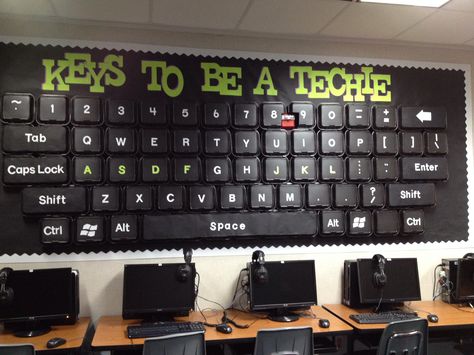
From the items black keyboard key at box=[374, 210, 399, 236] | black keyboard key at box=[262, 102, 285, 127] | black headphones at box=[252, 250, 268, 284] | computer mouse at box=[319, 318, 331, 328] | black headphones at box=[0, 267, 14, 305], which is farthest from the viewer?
black keyboard key at box=[374, 210, 399, 236]

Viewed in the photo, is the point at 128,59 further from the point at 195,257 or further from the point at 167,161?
the point at 195,257

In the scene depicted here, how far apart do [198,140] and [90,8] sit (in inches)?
46.8

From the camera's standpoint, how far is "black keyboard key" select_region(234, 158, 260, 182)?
135 inches

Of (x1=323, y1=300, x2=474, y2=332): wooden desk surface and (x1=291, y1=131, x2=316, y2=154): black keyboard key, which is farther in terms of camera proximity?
(x1=291, y1=131, x2=316, y2=154): black keyboard key

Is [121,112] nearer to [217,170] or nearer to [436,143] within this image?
[217,170]

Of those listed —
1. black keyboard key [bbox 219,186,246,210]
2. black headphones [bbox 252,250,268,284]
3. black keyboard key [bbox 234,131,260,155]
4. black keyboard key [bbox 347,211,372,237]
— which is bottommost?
black headphones [bbox 252,250,268,284]

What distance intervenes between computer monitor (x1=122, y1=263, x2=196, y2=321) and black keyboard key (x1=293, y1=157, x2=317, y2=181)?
109 centimetres

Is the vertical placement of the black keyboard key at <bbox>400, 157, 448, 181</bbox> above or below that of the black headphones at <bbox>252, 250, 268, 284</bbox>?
above

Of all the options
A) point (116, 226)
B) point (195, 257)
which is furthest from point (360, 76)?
point (116, 226)

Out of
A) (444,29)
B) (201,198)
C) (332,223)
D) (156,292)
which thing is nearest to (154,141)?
(201,198)

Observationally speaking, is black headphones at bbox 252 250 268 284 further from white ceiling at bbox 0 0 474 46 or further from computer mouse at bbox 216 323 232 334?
white ceiling at bbox 0 0 474 46

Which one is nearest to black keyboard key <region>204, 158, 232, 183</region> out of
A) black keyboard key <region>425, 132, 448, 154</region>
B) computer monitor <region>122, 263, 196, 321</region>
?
computer monitor <region>122, 263, 196, 321</region>

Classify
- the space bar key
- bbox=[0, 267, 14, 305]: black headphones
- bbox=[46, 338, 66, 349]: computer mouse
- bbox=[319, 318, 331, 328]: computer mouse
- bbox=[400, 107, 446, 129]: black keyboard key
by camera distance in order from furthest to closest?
bbox=[400, 107, 446, 129]: black keyboard key → the space bar key → bbox=[319, 318, 331, 328]: computer mouse → bbox=[0, 267, 14, 305]: black headphones → bbox=[46, 338, 66, 349]: computer mouse

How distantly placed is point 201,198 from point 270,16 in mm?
1437
